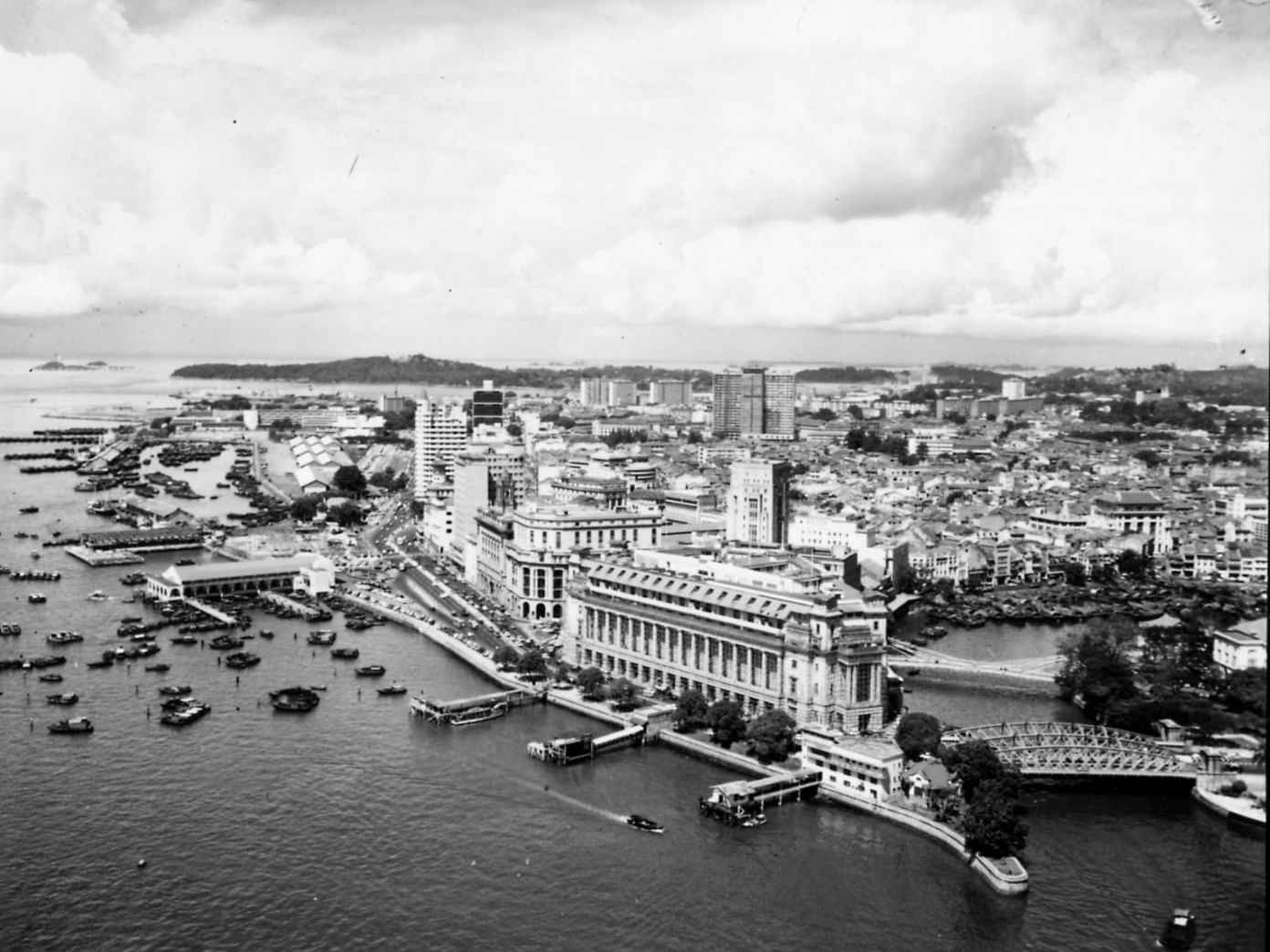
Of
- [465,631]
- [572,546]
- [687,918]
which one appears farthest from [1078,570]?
[687,918]

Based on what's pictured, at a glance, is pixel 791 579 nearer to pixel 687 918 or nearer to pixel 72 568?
pixel 687 918

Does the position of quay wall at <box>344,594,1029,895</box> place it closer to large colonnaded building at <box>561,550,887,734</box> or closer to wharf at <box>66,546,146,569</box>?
large colonnaded building at <box>561,550,887,734</box>

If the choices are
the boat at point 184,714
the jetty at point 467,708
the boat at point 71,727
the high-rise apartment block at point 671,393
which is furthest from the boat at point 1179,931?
the high-rise apartment block at point 671,393

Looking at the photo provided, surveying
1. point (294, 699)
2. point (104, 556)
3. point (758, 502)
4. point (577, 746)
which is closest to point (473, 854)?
point (577, 746)

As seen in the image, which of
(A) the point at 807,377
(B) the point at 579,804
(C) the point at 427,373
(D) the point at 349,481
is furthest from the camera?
(C) the point at 427,373

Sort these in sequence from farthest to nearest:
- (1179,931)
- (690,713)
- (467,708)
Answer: (467,708) → (690,713) → (1179,931)

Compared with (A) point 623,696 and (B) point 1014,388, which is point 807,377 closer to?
(B) point 1014,388

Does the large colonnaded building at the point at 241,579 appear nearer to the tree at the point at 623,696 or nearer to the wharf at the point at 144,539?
the wharf at the point at 144,539
